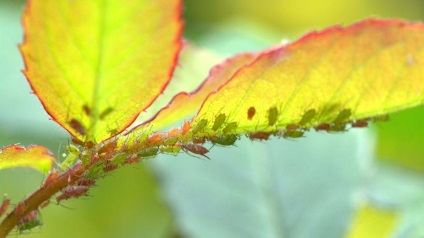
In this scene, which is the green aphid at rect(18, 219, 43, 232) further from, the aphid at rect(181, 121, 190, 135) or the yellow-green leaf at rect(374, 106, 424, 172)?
the yellow-green leaf at rect(374, 106, 424, 172)

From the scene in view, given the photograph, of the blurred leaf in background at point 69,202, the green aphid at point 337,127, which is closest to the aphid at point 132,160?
the green aphid at point 337,127

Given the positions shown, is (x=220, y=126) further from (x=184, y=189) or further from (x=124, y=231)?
(x=124, y=231)

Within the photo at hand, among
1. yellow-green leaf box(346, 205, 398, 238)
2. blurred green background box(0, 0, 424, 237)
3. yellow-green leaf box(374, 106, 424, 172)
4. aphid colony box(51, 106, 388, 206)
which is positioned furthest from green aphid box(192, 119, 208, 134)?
yellow-green leaf box(374, 106, 424, 172)

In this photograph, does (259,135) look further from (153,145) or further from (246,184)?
(246,184)

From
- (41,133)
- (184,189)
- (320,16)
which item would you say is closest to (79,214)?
(41,133)

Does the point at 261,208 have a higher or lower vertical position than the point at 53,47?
higher

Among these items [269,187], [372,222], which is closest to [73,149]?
[269,187]
